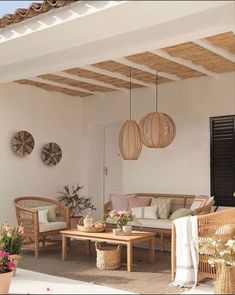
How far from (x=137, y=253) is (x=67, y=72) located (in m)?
3.13

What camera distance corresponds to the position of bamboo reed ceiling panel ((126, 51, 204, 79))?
247 inches

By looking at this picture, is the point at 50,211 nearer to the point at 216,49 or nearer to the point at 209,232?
the point at 209,232

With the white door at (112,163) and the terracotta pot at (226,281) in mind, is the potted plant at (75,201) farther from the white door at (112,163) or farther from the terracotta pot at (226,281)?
the terracotta pot at (226,281)

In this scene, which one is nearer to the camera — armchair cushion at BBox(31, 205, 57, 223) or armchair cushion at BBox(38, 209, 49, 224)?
armchair cushion at BBox(38, 209, 49, 224)

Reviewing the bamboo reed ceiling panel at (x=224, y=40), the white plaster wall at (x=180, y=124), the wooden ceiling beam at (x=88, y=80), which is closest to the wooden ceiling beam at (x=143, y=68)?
the white plaster wall at (x=180, y=124)

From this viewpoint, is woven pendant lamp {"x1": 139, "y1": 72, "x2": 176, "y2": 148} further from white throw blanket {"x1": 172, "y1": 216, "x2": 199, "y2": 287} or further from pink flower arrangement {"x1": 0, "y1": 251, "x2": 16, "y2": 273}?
pink flower arrangement {"x1": 0, "y1": 251, "x2": 16, "y2": 273}

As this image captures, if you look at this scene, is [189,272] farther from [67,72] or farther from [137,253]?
[67,72]

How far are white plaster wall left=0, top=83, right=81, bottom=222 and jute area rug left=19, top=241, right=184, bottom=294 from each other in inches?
51.3

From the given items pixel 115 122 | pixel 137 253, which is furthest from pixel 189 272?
pixel 115 122

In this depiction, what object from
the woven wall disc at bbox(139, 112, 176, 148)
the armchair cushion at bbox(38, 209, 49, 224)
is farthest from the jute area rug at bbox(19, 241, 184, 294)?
the woven wall disc at bbox(139, 112, 176, 148)

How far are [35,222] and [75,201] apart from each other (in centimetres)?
212

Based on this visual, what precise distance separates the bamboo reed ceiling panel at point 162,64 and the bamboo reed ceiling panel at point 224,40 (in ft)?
3.03

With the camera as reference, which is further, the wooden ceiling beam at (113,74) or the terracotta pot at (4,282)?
the wooden ceiling beam at (113,74)

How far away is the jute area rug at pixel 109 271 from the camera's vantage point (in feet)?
16.7
